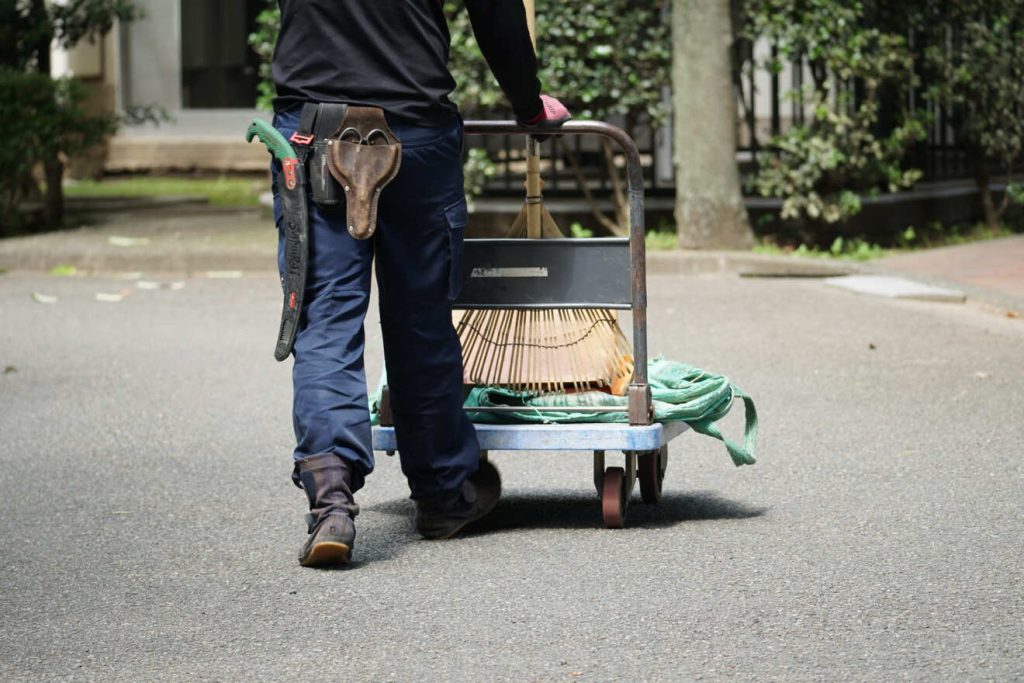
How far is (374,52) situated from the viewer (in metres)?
4.51

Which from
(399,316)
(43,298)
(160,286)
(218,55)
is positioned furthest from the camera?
(218,55)

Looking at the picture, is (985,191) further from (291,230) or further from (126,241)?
(291,230)

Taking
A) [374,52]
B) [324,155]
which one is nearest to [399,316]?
[324,155]

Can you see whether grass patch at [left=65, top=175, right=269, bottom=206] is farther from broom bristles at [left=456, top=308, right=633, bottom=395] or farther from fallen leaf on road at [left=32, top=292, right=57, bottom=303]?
broom bristles at [left=456, top=308, right=633, bottom=395]

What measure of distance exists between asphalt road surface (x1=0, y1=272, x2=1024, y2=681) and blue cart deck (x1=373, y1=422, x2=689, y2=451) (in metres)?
0.24

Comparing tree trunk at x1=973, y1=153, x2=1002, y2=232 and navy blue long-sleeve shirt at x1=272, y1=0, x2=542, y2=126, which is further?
tree trunk at x1=973, y1=153, x2=1002, y2=232

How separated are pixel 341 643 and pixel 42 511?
1764 millimetres

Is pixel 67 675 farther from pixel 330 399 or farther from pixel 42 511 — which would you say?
pixel 42 511

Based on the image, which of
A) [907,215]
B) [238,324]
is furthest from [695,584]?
[907,215]

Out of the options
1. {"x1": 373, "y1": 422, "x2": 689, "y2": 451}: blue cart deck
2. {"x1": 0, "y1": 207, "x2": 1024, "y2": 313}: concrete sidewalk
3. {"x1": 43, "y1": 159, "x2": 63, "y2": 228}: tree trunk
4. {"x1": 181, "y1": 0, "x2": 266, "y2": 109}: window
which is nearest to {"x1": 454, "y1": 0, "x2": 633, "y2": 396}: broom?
{"x1": 373, "y1": 422, "x2": 689, "y2": 451}: blue cart deck

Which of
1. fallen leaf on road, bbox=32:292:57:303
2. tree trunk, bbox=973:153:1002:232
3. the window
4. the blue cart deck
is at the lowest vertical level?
the blue cart deck

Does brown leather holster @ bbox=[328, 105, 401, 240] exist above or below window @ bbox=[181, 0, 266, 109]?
below

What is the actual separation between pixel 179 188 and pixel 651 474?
15261 mm

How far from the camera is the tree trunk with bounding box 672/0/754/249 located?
1170 centimetres
